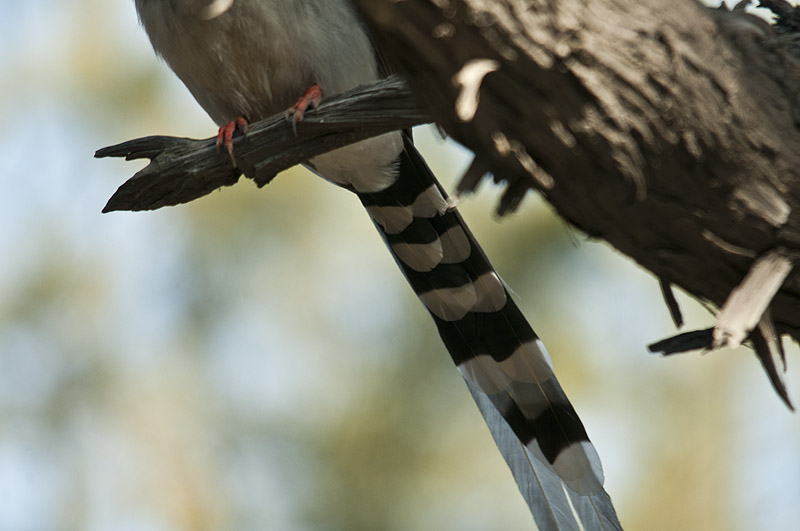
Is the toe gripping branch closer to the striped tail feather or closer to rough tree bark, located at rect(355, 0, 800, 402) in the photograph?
rough tree bark, located at rect(355, 0, 800, 402)

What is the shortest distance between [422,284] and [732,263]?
2.29m

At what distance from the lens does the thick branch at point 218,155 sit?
2725mm

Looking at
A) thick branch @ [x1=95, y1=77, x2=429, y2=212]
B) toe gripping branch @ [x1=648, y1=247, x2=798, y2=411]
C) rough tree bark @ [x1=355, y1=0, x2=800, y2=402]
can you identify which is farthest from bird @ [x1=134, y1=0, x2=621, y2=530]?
rough tree bark @ [x1=355, y1=0, x2=800, y2=402]

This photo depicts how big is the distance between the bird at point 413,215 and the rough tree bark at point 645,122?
146cm

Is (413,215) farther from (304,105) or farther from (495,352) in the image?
(304,105)

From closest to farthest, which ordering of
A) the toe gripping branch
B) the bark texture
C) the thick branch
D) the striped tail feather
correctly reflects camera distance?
the bark texture < the toe gripping branch < the thick branch < the striped tail feather

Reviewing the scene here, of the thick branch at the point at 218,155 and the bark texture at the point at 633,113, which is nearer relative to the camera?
the bark texture at the point at 633,113

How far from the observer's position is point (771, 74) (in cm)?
185

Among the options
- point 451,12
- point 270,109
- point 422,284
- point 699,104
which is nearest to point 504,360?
point 422,284

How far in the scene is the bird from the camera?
3.36m

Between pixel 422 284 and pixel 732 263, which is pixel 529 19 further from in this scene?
pixel 422 284

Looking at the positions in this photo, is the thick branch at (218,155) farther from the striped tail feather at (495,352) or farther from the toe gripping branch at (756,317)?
the toe gripping branch at (756,317)

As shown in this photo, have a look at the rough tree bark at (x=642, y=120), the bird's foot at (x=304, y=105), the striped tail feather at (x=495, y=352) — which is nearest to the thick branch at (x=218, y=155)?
the bird's foot at (x=304, y=105)

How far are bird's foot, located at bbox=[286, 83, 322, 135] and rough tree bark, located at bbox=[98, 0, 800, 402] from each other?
120cm
